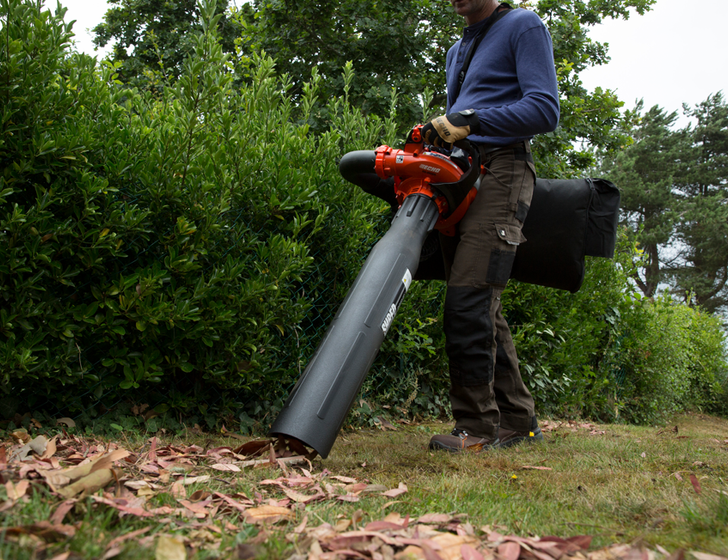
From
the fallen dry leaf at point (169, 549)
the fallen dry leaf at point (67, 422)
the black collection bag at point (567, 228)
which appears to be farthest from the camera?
the black collection bag at point (567, 228)

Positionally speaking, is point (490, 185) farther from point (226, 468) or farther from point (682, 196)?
point (682, 196)

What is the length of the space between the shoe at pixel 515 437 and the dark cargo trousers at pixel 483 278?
0.65ft

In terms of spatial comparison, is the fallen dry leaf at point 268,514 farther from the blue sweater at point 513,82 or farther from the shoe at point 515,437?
the blue sweater at point 513,82

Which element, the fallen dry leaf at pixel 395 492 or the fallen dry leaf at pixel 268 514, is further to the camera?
the fallen dry leaf at pixel 395 492

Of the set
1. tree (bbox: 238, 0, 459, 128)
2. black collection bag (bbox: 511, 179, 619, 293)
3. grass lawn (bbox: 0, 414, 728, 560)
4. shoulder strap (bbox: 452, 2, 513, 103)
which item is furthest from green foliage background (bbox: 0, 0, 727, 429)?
tree (bbox: 238, 0, 459, 128)

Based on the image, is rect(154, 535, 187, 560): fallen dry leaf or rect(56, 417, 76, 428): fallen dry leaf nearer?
rect(154, 535, 187, 560): fallen dry leaf

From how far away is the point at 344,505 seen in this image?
155cm

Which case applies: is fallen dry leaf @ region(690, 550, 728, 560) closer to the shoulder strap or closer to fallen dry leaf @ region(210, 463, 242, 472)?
fallen dry leaf @ region(210, 463, 242, 472)

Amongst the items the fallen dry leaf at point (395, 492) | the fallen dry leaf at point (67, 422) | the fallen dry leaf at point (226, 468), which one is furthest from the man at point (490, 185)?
the fallen dry leaf at point (67, 422)

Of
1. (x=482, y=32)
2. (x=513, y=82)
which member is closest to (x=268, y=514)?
(x=513, y=82)

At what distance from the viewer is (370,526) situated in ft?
4.16

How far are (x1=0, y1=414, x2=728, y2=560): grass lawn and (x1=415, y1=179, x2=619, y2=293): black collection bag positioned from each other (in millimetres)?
978

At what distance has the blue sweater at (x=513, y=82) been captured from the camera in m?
2.43

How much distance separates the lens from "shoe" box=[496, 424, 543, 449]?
2741 mm
